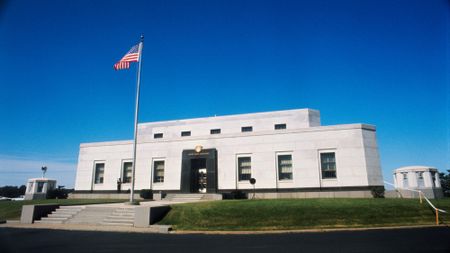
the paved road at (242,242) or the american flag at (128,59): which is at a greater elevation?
the american flag at (128,59)

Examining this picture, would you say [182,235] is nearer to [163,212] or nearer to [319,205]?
[163,212]

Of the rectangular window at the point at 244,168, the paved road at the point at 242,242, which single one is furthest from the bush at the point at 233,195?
the paved road at the point at 242,242

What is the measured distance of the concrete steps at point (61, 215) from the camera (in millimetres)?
18766

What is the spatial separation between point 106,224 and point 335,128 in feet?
68.3

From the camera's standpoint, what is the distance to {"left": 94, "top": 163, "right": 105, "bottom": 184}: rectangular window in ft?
116

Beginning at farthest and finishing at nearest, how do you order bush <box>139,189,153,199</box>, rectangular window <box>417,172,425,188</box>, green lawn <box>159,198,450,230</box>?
bush <box>139,189,153,199</box>
rectangular window <box>417,172,425,188</box>
green lawn <box>159,198,450,230</box>

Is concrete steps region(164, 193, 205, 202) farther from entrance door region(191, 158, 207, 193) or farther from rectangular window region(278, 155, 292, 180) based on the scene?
rectangular window region(278, 155, 292, 180)

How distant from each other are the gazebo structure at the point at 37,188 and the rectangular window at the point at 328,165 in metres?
32.8

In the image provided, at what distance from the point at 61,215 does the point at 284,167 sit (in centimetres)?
1912

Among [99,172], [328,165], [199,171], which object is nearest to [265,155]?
[328,165]

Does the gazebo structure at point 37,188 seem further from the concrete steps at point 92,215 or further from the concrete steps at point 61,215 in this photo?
the concrete steps at point 92,215

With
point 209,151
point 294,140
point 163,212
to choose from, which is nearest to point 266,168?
point 294,140

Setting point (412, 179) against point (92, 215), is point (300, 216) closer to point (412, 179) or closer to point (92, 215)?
point (92, 215)

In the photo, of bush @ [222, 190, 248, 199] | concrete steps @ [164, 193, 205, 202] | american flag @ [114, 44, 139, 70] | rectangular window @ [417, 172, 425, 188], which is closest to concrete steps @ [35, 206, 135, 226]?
concrete steps @ [164, 193, 205, 202]
